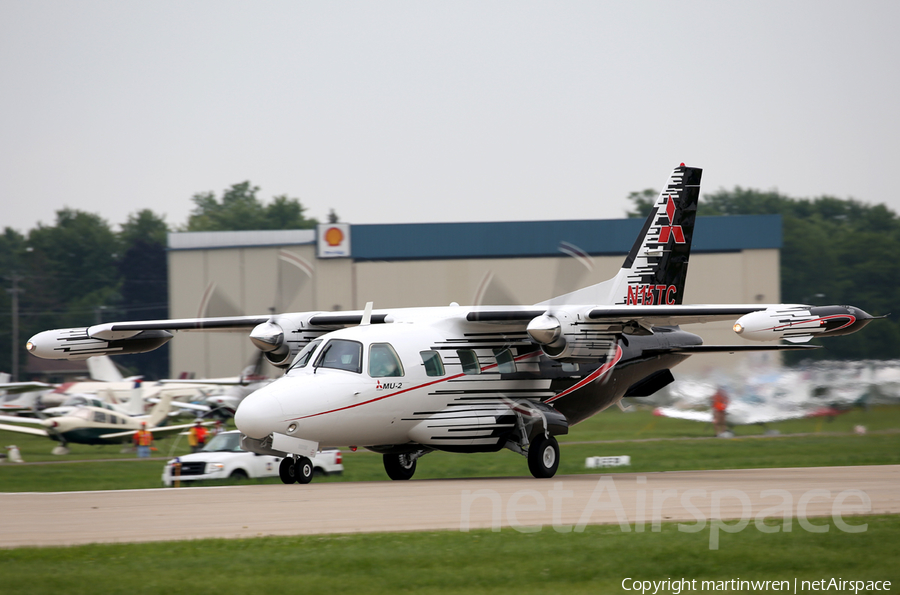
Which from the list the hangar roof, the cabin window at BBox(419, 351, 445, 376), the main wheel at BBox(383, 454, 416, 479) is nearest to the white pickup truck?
the main wheel at BBox(383, 454, 416, 479)

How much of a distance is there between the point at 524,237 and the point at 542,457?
128 feet

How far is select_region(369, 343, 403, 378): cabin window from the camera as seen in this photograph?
17734 mm

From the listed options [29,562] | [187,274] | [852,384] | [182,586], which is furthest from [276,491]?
[187,274]

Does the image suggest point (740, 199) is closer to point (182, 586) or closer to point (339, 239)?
point (339, 239)

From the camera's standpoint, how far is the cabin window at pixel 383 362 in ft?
58.2

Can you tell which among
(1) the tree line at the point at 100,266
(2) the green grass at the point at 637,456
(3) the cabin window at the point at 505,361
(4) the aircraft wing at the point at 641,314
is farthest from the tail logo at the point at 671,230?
(1) the tree line at the point at 100,266

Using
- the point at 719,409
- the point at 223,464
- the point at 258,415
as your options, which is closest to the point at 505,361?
the point at 258,415

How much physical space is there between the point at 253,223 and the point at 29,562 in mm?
97970

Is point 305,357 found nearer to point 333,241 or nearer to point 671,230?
point 671,230

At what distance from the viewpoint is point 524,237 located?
188ft

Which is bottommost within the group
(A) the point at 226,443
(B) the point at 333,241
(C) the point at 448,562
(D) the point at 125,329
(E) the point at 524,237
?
(A) the point at 226,443

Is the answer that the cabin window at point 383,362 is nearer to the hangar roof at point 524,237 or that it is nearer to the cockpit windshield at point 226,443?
the cockpit windshield at point 226,443

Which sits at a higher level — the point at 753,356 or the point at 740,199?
the point at 740,199

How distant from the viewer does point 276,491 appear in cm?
1645
